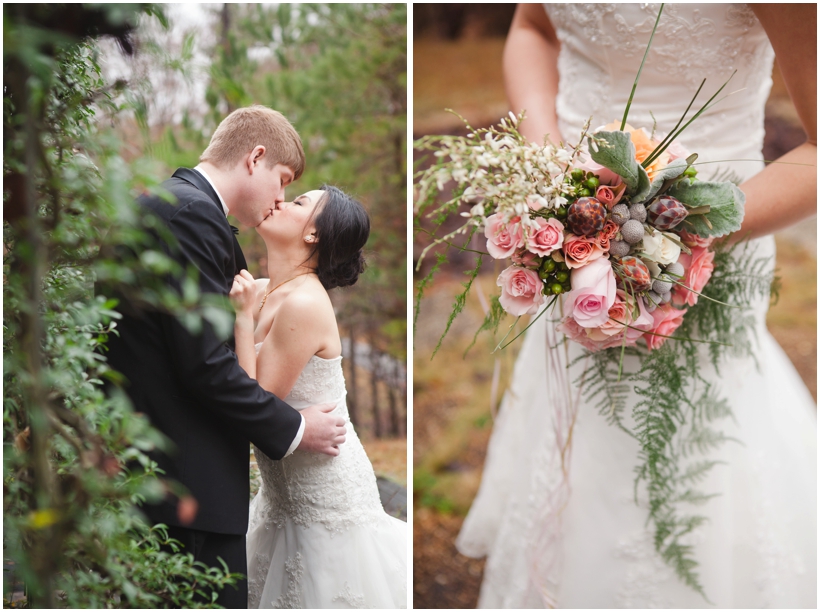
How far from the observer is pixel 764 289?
72.9 inches

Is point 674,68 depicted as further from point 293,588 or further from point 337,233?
point 293,588

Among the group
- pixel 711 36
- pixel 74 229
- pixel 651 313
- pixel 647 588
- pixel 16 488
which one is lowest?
pixel 647 588

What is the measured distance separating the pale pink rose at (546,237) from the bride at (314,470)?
0.70m

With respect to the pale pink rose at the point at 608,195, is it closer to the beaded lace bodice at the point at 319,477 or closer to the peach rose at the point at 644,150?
the peach rose at the point at 644,150

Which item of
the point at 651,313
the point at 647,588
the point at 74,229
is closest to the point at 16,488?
the point at 74,229

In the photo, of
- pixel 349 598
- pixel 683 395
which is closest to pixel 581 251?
pixel 683 395

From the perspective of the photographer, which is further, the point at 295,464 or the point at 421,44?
the point at 421,44

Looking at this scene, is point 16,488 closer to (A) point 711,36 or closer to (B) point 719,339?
(B) point 719,339

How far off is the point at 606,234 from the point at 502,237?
0.22 metres

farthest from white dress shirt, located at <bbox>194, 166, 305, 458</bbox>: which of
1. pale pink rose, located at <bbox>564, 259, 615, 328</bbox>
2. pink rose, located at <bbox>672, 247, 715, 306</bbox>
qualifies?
pink rose, located at <bbox>672, 247, 715, 306</bbox>

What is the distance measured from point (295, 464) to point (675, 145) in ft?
4.22

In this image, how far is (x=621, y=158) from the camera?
4.09 ft

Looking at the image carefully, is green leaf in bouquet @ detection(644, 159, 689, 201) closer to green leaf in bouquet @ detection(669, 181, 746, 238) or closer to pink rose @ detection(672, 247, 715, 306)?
green leaf in bouquet @ detection(669, 181, 746, 238)

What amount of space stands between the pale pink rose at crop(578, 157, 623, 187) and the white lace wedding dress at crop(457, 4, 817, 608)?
1.92ft
